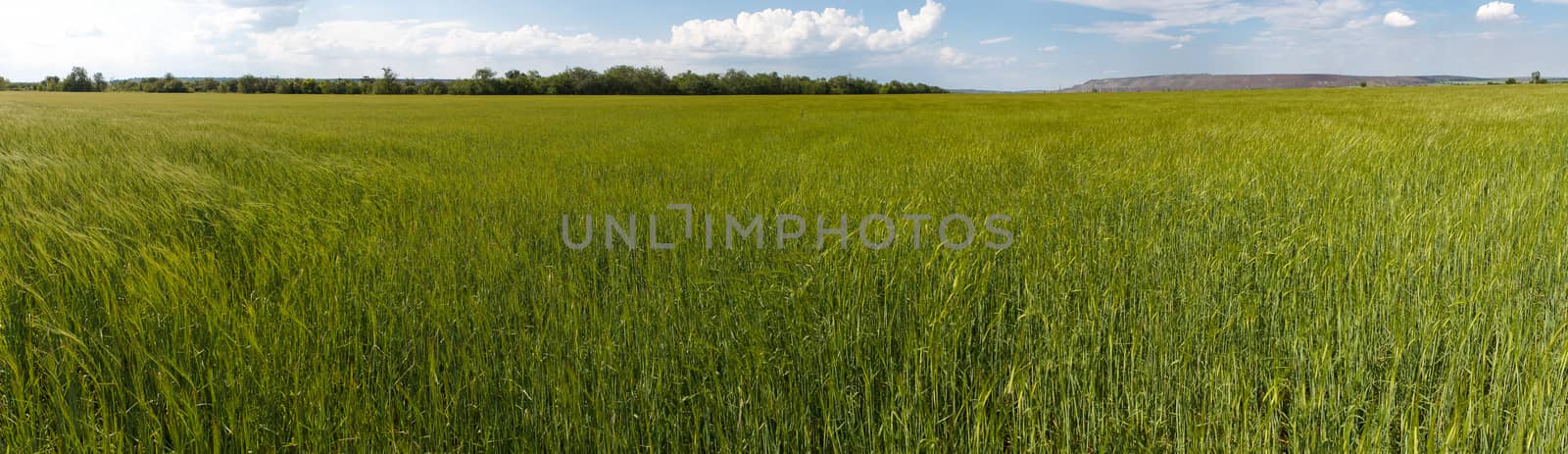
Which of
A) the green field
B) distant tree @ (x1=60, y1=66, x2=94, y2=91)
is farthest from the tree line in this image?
the green field

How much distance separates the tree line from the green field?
186 ft

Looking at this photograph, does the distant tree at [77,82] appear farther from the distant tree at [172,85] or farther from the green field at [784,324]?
the green field at [784,324]

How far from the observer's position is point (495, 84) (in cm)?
5788

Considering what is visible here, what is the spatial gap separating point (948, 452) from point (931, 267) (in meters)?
1.05

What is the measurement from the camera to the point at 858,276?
242cm

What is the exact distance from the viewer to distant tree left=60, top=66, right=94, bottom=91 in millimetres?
54463

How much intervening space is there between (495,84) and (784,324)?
62177 millimetres

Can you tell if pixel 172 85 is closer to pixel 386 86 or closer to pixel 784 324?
pixel 386 86

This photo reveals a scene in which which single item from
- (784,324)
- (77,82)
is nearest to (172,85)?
(77,82)

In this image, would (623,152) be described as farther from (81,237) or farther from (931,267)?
(931,267)

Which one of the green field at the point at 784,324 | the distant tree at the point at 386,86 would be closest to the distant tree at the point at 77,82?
the distant tree at the point at 386,86

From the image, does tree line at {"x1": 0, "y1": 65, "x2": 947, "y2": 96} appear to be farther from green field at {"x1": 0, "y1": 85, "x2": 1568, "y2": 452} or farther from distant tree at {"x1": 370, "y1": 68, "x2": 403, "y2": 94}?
green field at {"x1": 0, "y1": 85, "x2": 1568, "y2": 452}

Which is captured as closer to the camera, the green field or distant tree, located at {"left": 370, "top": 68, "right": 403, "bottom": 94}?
the green field

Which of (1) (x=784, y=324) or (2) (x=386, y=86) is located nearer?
(1) (x=784, y=324)
